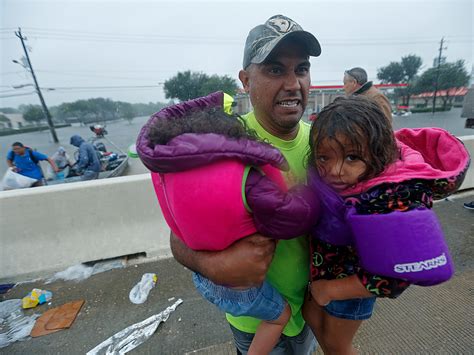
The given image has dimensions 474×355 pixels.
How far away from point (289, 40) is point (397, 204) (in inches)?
33.6

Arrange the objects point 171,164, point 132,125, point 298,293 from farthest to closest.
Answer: point 132,125, point 298,293, point 171,164

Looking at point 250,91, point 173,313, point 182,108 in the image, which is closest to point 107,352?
point 173,313

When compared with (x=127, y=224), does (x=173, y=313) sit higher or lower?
lower

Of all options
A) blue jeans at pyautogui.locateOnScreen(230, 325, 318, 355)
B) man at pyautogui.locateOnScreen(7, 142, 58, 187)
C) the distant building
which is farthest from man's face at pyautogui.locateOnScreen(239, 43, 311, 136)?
the distant building

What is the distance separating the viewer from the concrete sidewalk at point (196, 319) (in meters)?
1.96

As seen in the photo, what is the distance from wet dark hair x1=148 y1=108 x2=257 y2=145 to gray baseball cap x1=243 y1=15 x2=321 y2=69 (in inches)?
19.2

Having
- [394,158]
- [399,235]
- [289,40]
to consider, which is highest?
[289,40]

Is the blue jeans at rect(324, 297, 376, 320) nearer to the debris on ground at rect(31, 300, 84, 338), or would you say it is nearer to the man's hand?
the man's hand

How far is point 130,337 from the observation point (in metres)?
2.18

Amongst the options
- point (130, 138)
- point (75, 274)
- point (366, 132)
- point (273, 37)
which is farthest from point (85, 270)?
point (130, 138)

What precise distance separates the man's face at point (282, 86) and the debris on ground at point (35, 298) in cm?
308

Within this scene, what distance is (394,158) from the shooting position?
3.08ft

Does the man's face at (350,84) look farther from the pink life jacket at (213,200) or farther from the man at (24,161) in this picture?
the man at (24,161)

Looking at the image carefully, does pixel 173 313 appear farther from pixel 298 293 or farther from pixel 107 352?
pixel 298 293
